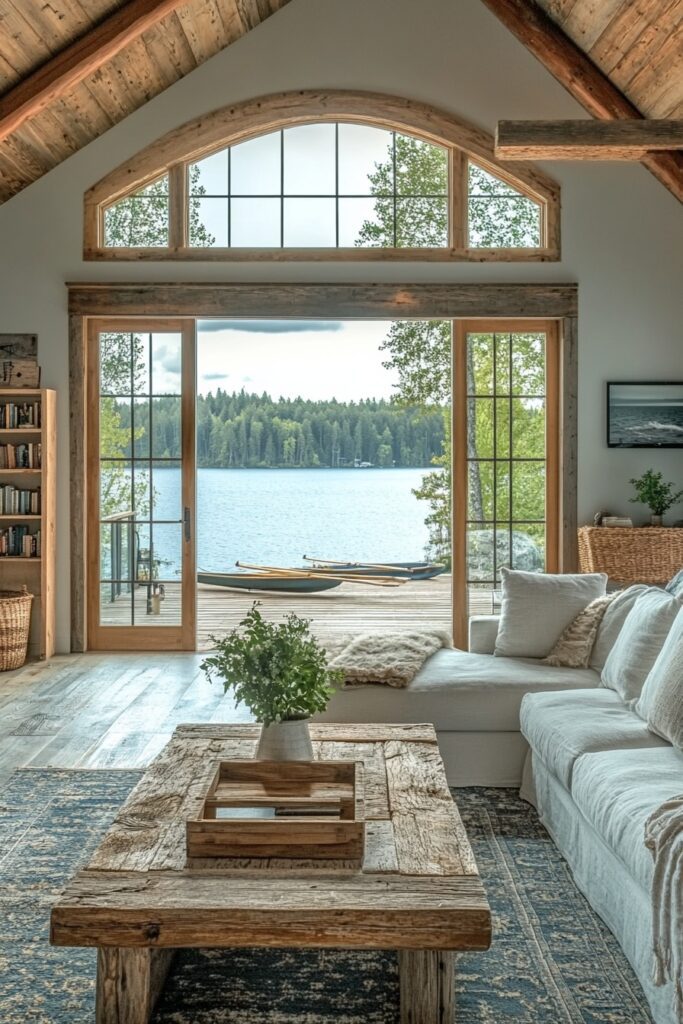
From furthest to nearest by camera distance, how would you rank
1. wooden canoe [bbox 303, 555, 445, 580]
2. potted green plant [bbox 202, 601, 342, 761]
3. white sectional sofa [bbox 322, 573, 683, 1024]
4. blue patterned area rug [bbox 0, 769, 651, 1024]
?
wooden canoe [bbox 303, 555, 445, 580], potted green plant [bbox 202, 601, 342, 761], white sectional sofa [bbox 322, 573, 683, 1024], blue patterned area rug [bbox 0, 769, 651, 1024]

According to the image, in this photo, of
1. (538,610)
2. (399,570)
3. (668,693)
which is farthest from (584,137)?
(399,570)

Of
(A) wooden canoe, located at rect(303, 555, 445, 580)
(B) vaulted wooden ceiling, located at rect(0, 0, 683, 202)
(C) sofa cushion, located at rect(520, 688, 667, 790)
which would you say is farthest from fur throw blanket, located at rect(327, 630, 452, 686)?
(A) wooden canoe, located at rect(303, 555, 445, 580)

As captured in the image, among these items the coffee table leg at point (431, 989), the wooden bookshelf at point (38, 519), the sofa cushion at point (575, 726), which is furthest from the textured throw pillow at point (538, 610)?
the wooden bookshelf at point (38, 519)

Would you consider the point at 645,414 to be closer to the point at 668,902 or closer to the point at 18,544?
the point at 18,544

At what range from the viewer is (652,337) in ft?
23.1

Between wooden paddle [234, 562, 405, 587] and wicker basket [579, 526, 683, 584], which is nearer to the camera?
wicker basket [579, 526, 683, 584]

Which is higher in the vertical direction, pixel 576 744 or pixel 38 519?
pixel 38 519

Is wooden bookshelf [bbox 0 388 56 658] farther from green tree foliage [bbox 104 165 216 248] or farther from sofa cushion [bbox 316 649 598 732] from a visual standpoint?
sofa cushion [bbox 316 649 598 732]

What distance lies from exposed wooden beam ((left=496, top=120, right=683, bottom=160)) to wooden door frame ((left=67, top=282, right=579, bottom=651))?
57.0 inches

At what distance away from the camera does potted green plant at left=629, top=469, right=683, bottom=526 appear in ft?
22.1

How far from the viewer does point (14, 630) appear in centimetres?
660

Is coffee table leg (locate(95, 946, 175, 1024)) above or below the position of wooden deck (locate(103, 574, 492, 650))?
above

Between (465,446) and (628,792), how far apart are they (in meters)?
4.53

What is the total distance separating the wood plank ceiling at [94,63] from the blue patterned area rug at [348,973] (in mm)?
4361
